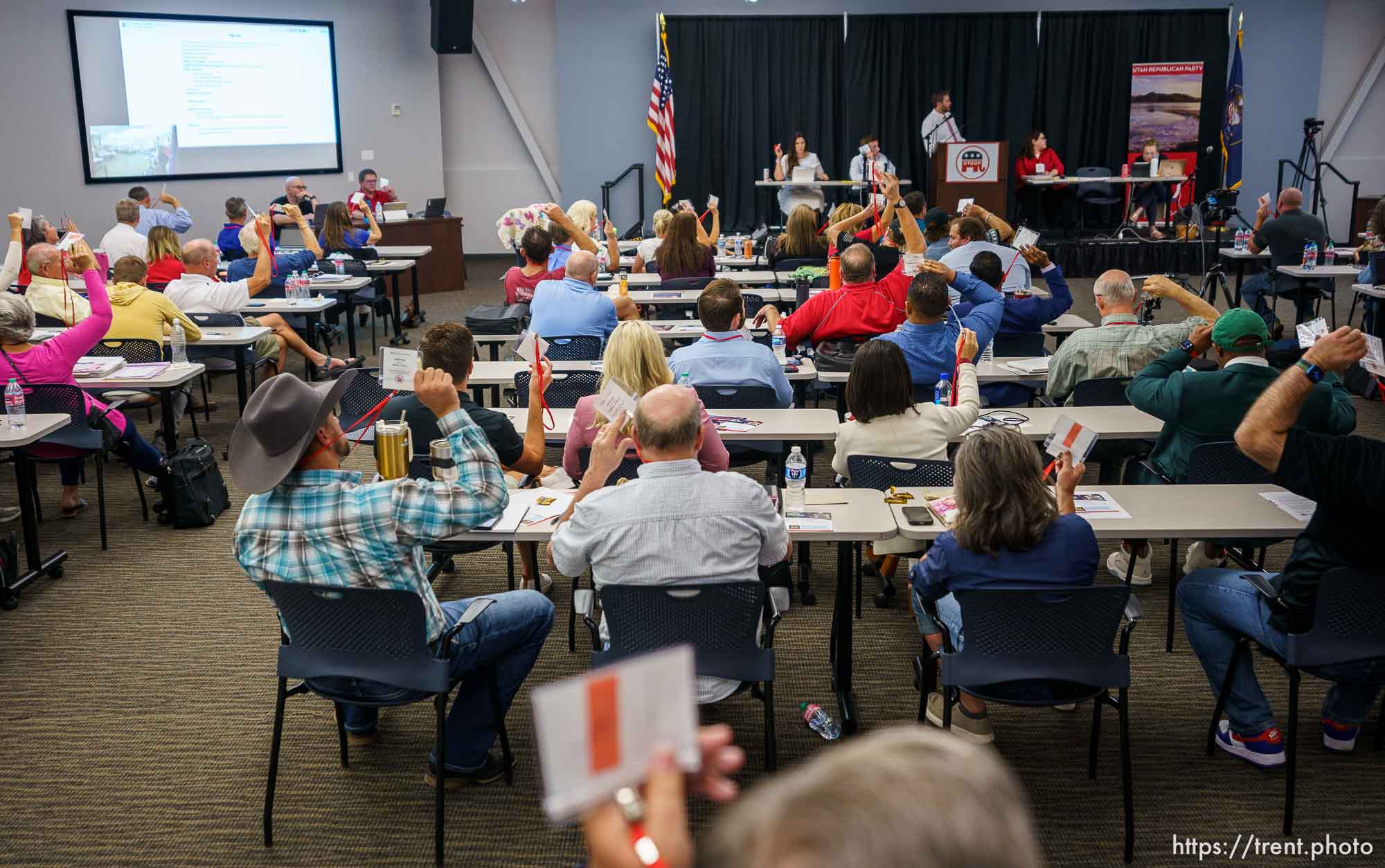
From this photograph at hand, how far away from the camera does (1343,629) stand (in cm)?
301

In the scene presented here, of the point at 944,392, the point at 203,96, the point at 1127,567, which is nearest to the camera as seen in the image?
the point at 1127,567

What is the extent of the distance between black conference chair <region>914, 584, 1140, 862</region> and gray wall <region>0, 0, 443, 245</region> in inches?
466

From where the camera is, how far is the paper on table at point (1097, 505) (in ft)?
11.5

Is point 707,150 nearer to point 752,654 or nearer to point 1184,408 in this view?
point 1184,408

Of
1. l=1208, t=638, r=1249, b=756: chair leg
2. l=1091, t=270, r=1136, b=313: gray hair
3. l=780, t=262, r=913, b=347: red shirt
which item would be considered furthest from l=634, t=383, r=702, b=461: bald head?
l=780, t=262, r=913, b=347: red shirt

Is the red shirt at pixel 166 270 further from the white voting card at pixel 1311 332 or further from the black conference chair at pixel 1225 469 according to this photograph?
the white voting card at pixel 1311 332

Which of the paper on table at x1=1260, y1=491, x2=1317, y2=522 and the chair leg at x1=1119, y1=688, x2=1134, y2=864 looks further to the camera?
the paper on table at x1=1260, y1=491, x2=1317, y2=522

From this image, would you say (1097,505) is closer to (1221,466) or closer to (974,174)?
(1221,466)

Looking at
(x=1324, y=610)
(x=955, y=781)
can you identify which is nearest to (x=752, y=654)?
(x=1324, y=610)

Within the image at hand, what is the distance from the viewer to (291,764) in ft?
11.6

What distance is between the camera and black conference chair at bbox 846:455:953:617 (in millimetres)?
3895

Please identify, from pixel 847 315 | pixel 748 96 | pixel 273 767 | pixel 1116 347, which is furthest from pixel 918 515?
pixel 748 96

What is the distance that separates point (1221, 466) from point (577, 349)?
10.9ft

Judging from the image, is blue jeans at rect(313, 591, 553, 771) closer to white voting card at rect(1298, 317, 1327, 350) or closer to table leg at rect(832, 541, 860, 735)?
table leg at rect(832, 541, 860, 735)
